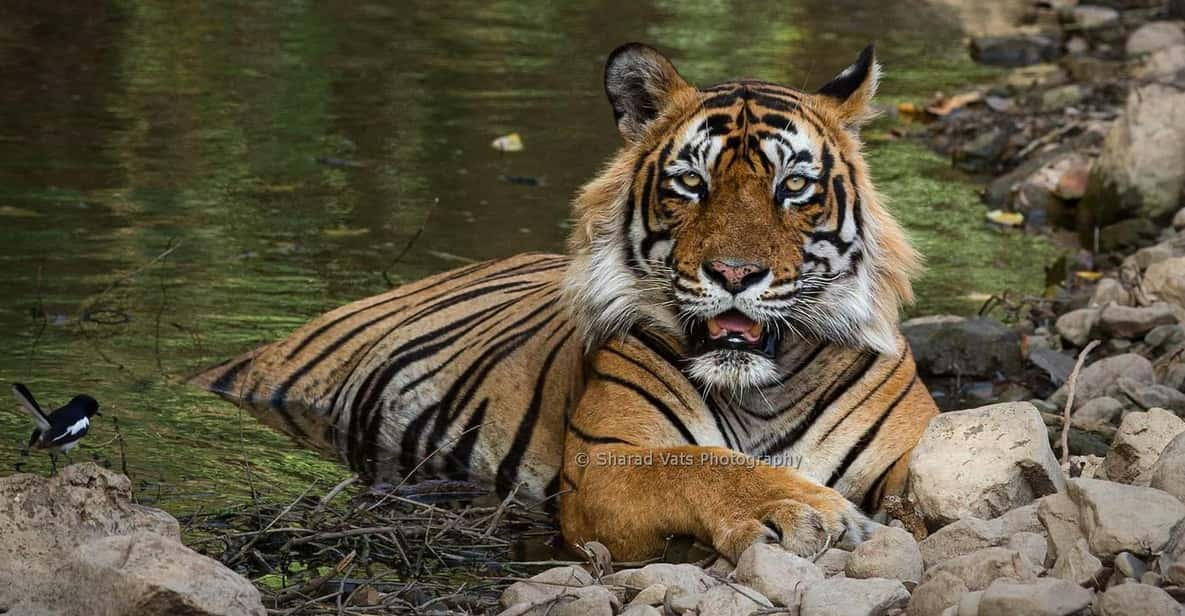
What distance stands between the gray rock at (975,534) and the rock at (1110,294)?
3.51 meters

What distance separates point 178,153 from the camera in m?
10.1

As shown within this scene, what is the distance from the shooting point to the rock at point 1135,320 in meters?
6.94

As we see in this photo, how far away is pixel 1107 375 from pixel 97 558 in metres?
4.01

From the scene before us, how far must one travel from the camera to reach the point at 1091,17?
16.7m

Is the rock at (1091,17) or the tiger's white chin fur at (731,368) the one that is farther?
the rock at (1091,17)

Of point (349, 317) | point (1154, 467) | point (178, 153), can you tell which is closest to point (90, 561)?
point (1154, 467)

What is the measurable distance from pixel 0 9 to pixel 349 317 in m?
8.97

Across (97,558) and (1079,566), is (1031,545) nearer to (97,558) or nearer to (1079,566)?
(1079,566)

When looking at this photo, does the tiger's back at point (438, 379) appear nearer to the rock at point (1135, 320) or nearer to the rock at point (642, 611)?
the rock at point (642, 611)

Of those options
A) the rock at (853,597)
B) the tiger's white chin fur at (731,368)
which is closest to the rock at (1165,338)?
the tiger's white chin fur at (731,368)

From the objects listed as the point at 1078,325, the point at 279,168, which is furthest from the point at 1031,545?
the point at 279,168

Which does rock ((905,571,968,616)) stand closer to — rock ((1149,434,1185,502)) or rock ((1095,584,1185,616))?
Result: rock ((1095,584,1185,616))

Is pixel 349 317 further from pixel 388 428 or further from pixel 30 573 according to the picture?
pixel 30 573

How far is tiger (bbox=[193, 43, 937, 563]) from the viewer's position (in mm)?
4441
